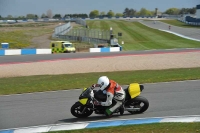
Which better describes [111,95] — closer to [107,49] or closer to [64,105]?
[64,105]

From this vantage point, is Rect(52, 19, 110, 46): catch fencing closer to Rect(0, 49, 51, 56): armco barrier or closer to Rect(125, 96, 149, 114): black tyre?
Rect(0, 49, 51, 56): armco barrier

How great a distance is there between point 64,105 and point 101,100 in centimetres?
261

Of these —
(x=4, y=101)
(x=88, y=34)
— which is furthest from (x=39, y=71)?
(x=88, y=34)

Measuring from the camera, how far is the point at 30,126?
9.73 metres

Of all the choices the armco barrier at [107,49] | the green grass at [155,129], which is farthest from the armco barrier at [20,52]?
the green grass at [155,129]

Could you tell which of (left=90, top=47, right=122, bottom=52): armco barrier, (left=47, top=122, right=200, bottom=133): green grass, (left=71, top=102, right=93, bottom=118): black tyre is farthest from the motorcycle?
(left=90, top=47, right=122, bottom=52): armco barrier

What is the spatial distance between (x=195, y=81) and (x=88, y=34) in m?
39.2

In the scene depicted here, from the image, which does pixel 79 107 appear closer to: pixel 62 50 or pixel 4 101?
pixel 4 101

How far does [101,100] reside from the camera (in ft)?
33.4

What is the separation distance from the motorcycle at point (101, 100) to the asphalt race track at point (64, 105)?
20 cm

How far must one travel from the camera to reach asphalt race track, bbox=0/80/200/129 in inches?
408

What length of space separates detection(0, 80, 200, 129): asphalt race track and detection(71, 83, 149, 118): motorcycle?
20 cm

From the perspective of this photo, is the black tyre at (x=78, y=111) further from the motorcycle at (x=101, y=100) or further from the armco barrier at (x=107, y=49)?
the armco barrier at (x=107, y=49)

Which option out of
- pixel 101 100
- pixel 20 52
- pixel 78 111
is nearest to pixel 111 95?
pixel 101 100
